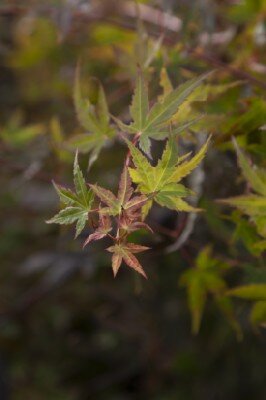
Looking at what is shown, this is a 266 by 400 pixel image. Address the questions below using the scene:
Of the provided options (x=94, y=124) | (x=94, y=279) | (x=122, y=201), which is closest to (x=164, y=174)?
(x=122, y=201)

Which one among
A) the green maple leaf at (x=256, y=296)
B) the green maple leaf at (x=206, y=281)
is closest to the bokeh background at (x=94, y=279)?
the green maple leaf at (x=206, y=281)

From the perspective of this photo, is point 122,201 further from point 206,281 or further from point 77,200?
point 206,281

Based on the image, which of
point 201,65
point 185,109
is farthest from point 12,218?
point 185,109

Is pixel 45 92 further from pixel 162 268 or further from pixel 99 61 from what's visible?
pixel 162 268

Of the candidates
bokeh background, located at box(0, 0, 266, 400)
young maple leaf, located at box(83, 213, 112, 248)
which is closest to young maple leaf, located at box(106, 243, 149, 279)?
young maple leaf, located at box(83, 213, 112, 248)

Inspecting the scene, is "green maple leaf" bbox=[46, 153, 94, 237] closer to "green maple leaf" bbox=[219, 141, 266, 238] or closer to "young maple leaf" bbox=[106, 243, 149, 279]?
"young maple leaf" bbox=[106, 243, 149, 279]
